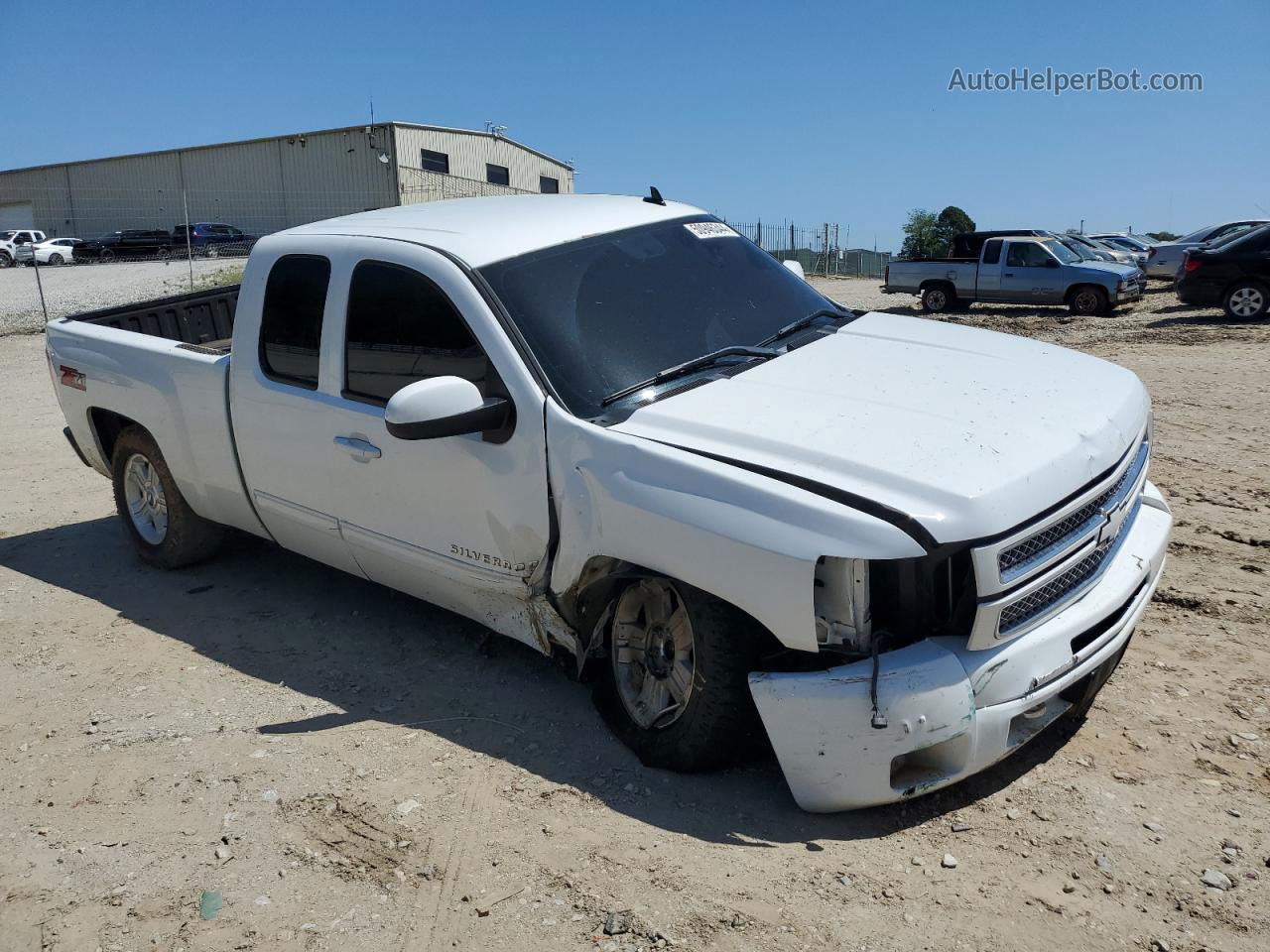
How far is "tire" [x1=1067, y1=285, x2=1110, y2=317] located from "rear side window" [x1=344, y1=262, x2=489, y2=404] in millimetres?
17574

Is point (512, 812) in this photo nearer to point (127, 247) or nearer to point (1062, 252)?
point (1062, 252)

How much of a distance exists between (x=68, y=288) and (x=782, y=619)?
2518 centimetres

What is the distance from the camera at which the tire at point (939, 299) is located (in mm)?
21281

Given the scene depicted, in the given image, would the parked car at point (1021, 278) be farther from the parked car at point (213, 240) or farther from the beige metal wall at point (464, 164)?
the parked car at point (213, 240)

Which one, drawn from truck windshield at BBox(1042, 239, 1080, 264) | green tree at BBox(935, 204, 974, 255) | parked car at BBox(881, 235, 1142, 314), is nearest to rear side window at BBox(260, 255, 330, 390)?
parked car at BBox(881, 235, 1142, 314)

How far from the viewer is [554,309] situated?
406 centimetres

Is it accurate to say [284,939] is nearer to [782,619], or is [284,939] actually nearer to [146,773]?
[146,773]

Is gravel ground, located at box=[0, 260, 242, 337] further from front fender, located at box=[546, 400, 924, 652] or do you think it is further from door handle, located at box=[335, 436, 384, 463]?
front fender, located at box=[546, 400, 924, 652]

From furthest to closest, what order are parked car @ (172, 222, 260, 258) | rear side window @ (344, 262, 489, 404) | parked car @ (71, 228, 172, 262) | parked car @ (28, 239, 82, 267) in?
parked car @ (28, 239, 82, 267), parked car @ (71, 228, 172, 262), parked car @ (172, 222, 260, 258), rear side window @ (344, 262, 489, 404)

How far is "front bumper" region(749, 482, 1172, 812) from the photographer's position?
3.08 metres

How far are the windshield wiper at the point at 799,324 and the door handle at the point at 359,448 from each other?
1.61 metres

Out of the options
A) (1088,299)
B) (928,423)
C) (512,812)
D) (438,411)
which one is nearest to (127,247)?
(1088,299)

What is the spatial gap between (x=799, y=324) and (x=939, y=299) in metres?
17.8

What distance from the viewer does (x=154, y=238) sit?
35.5 meters
